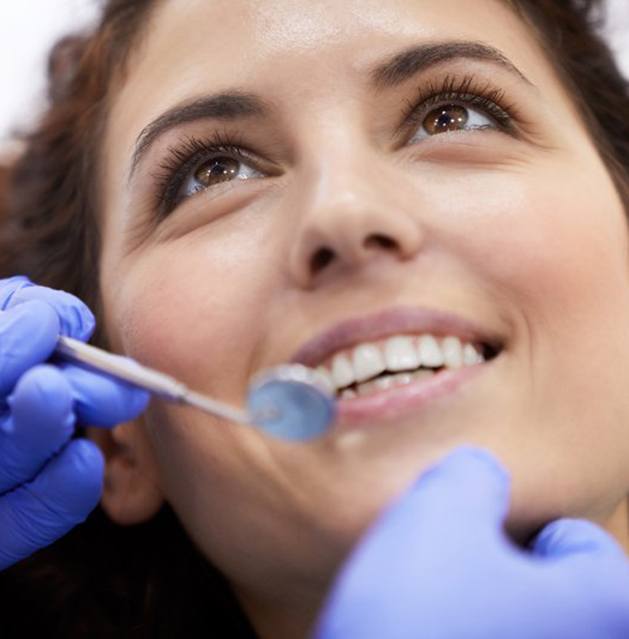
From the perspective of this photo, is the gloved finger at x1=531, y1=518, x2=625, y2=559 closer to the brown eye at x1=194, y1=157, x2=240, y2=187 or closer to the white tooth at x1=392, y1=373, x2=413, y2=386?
the white tooth at x1=392, y1=373, x2=413, y2=386

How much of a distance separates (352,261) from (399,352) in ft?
0.41

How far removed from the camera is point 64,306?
3.84 ft

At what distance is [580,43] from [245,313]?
36.0 inches

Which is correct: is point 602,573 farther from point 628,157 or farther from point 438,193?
point 628,157

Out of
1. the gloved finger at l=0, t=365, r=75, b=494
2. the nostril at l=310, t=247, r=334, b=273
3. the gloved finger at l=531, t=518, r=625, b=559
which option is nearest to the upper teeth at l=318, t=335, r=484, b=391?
the nostril at l=310, t=247, r=334, b=273

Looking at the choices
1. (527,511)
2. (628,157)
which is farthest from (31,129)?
(527,511)

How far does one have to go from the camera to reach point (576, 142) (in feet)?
4.03

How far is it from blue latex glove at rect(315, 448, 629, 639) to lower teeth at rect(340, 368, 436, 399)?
0.14m

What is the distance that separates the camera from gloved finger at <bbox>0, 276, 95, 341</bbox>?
117 centimetres

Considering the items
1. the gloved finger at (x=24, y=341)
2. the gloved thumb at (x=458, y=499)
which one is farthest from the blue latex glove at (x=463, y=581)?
the gloved finger at (x=24, y=341)

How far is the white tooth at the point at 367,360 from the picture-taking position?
3.29 feet

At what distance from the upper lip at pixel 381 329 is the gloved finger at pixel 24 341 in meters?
0.33

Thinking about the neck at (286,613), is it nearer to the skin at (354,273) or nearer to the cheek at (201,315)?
the skin at (354,273)

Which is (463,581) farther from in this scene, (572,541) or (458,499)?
(572,541)
